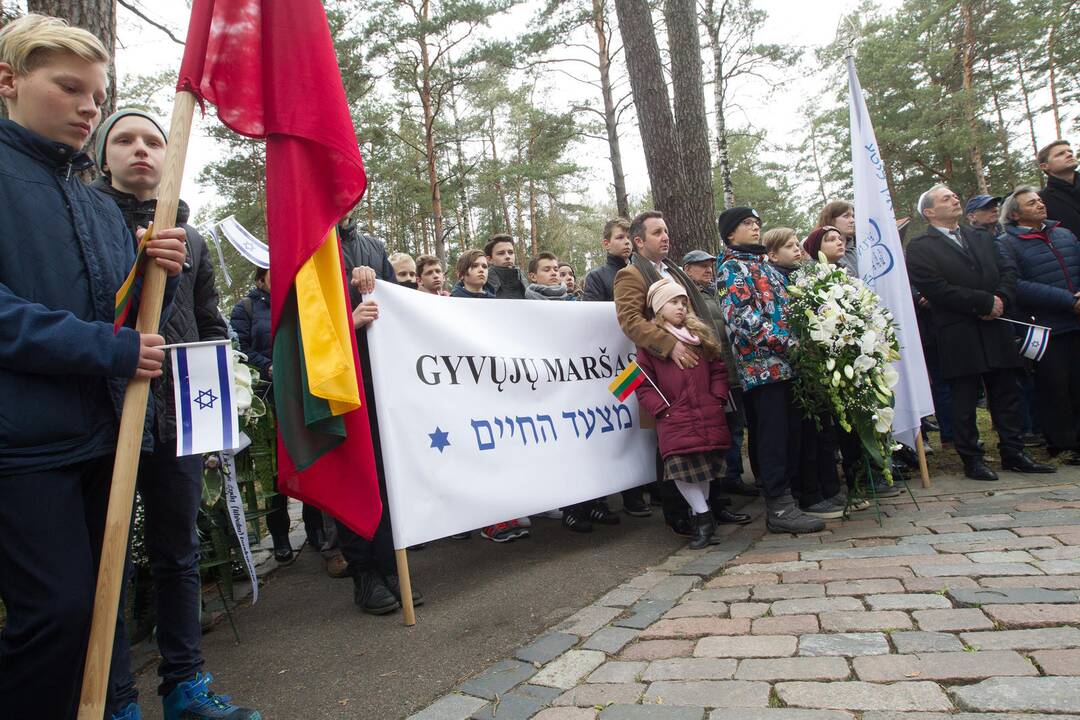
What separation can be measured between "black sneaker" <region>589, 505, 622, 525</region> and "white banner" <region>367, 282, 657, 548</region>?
0.96ft

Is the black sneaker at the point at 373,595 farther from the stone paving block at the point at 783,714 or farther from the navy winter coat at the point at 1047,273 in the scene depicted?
the navy winter coat at the point at 1047,273

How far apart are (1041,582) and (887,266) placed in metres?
3.08

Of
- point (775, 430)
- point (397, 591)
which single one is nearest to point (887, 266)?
point (775, 430)

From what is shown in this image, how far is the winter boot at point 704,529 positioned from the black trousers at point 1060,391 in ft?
10.8

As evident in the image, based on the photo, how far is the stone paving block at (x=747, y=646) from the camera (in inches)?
100

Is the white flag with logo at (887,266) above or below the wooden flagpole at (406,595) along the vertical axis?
above

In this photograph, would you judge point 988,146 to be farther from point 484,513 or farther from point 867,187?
point 484,513

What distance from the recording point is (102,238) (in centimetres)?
205

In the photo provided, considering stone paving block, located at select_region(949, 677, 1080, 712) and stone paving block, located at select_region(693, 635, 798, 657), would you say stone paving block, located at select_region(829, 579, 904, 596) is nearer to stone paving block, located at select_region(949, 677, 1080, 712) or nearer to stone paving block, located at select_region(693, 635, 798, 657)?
stone paving block, located at select_region(693, 635, 798, 657)

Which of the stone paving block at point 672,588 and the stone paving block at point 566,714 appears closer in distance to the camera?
the stone paving block at point 566,714

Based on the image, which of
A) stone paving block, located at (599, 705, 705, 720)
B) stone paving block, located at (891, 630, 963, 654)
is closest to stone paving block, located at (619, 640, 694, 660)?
stone paving block, located at (599, 705, 705, 720)

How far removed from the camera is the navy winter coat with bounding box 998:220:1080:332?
18.1 feet

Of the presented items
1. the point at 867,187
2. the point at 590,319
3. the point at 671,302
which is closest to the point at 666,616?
the point at 671,302

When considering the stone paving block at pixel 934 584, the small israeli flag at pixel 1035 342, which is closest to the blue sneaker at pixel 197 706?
the stone paving block at pixel 934 584
